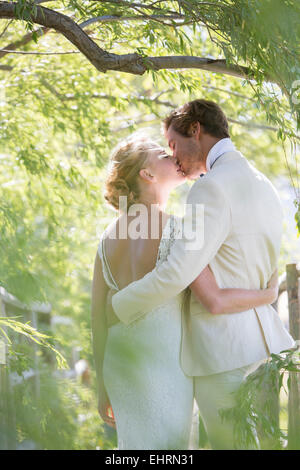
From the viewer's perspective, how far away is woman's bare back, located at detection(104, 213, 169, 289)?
2.36 metres

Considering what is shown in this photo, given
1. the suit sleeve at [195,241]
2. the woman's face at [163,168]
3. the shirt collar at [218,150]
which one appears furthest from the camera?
the woman's face at [163,168]

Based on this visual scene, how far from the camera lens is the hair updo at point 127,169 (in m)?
2.54

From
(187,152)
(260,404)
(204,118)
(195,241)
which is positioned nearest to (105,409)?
(260,404)

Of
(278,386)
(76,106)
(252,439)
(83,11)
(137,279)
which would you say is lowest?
(252,439)

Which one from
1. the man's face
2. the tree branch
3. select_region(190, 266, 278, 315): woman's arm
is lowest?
select_region(190, 266, 278, 315): woman's arm

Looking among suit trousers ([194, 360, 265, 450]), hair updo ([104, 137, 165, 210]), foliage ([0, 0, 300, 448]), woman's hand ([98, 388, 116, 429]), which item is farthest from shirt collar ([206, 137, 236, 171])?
woman's hand ([98, 388, 116, 429])

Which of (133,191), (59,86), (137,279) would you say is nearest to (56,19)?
(133,191)

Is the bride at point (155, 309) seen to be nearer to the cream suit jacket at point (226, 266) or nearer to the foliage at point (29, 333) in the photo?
the cream suit jacket at point (226, 266)

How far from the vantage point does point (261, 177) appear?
2211mm

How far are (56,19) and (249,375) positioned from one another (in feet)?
5.16

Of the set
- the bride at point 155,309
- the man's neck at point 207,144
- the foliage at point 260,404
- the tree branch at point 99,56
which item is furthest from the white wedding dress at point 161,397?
the tree branch at point 99,56

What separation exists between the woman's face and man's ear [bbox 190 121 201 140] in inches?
6.0

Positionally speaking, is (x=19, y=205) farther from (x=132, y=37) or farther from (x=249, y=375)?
(x=249, y=375)

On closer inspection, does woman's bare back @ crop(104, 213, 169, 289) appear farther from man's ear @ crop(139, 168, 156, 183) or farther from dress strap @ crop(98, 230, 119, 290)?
man's ear @ crop(139, 168, 156, 183)
